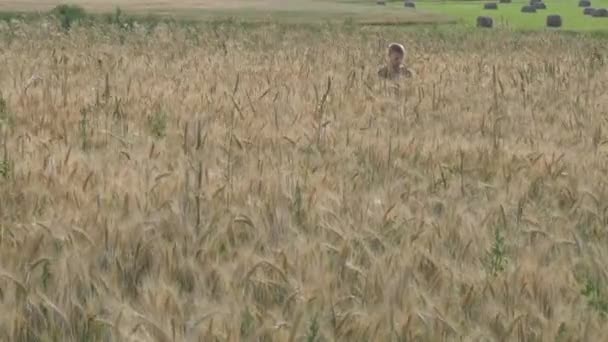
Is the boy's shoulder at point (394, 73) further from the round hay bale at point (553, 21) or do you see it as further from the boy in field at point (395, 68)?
the round hay bale at point (553, 21)

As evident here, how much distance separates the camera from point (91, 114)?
5293mm

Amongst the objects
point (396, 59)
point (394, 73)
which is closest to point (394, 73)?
point (394, 73)

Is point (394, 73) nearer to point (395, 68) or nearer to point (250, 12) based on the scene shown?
point (395, 68)

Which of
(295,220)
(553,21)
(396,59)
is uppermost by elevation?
(396,59)

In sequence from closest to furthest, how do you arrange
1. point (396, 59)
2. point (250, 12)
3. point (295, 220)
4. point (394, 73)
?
point (295, 220), point (394, 73), point (396, 59), point (250, 12)

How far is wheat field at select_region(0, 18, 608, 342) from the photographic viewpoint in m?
2.19

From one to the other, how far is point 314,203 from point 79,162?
43.9 inches

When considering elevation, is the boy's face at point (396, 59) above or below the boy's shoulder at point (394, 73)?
above

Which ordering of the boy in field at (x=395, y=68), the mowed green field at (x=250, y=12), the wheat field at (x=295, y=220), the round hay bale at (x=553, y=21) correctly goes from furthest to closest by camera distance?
the mowed green field at (x=250, y=12) < the round hay bale at (x=553, y=21) < the boy in field at (x=395, y=68) < the wheat field at (x=295, y=220)

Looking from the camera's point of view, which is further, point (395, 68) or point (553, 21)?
point (553, 21)

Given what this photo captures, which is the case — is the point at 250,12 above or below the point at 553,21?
above

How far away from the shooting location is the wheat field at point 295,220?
219cm

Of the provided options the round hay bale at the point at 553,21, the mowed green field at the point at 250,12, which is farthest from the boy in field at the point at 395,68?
the round hay bale at the point at 553,21

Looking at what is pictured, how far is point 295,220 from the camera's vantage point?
3.11 meters
